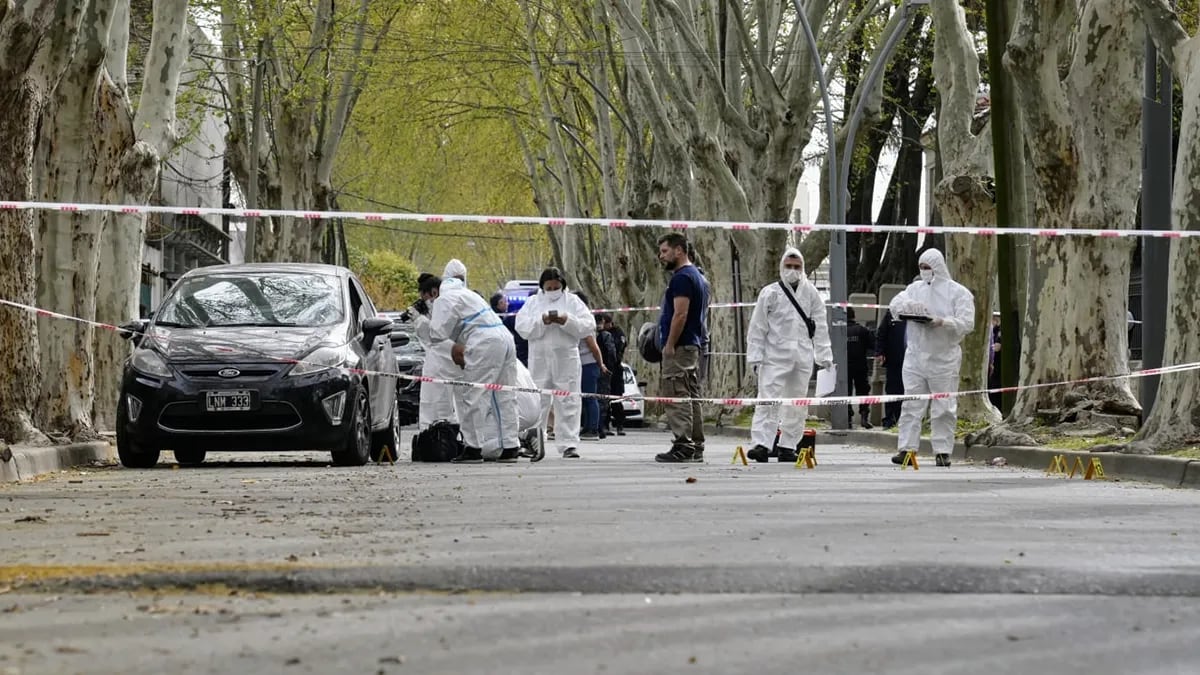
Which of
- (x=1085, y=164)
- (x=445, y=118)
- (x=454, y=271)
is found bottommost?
(x=454, y=271)

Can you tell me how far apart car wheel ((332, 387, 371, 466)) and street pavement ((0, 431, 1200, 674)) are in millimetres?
4041

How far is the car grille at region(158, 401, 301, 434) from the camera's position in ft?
48.8

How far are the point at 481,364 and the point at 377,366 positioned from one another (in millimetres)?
810

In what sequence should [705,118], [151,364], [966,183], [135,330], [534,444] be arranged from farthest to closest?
[705,118]
[966,183]
[534,444]
[135,330]
[151,364]

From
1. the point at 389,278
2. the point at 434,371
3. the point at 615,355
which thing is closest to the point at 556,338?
the point at 434,371

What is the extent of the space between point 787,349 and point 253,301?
4275mm

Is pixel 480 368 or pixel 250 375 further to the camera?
pixel 480 368

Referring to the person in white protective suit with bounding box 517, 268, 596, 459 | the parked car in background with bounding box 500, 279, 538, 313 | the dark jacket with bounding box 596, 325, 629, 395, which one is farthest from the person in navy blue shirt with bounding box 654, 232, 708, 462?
the parked car in background with bounding box 500, 279, 538, 313

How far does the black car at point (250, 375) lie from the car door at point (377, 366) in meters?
0.04

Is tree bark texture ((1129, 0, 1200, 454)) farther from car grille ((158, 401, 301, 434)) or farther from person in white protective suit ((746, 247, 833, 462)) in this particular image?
car grille ((158, 401, 301, 434))

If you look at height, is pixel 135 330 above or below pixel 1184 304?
below

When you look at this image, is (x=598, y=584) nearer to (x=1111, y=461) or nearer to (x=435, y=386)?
(x=1111, y=461)

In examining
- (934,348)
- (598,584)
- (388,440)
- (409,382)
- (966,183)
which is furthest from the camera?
(409,382)

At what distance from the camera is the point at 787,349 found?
17078 mm
